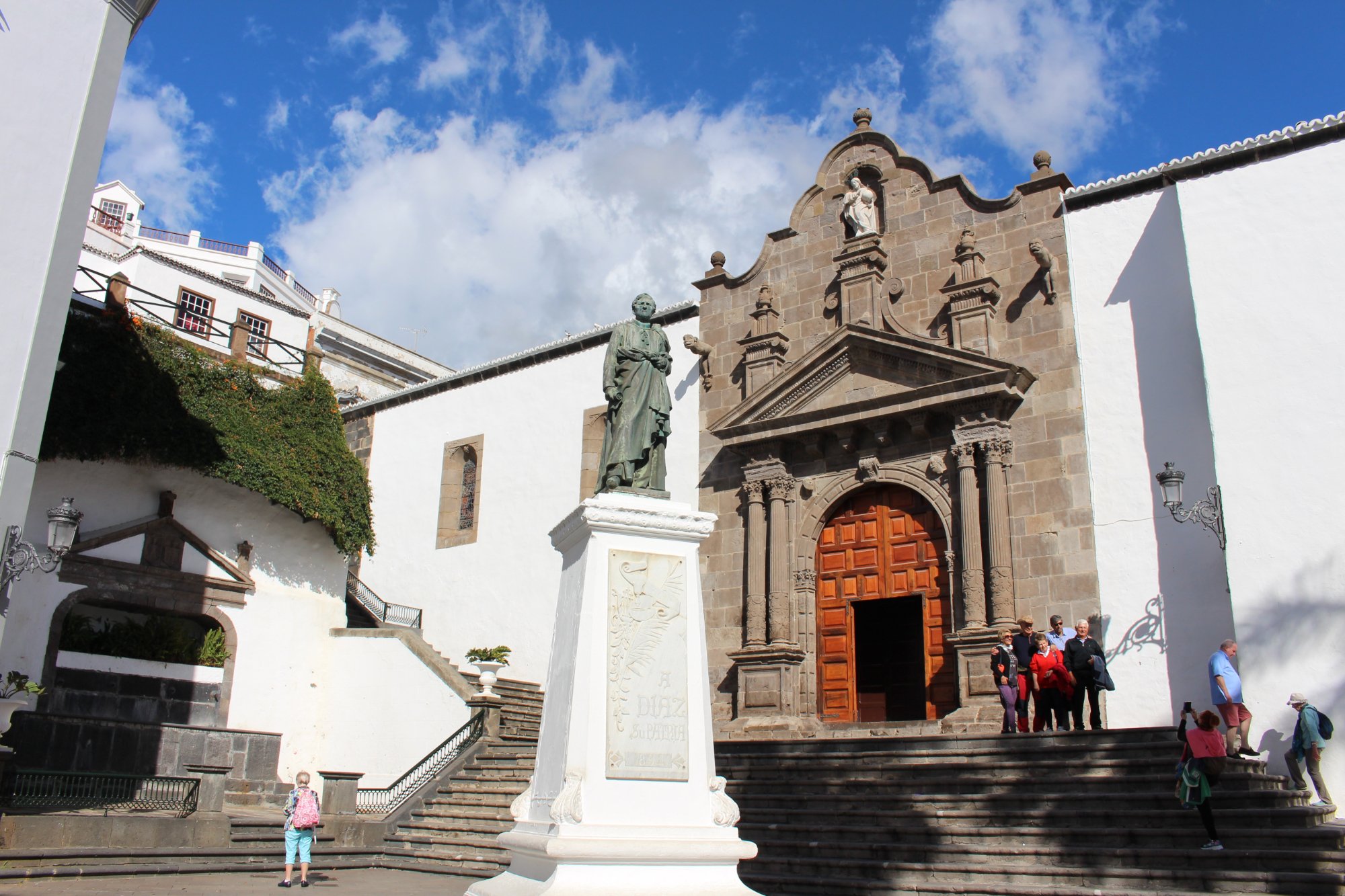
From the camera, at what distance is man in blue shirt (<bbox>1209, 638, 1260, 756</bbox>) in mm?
10516

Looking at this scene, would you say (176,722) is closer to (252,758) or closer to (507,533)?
(252,758)

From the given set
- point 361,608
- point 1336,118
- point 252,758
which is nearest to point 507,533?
point 361,608

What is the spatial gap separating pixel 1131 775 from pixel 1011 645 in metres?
2.26

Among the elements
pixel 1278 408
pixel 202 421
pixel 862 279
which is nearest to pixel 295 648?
pixel 202 421

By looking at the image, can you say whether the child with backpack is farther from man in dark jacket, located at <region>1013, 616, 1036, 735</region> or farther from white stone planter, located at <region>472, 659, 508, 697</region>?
man in dark jacket, located at <region>1013, 616, 1036, 735</region>

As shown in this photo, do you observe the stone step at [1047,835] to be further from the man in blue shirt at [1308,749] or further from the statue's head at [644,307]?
the statue's head at [644,307]

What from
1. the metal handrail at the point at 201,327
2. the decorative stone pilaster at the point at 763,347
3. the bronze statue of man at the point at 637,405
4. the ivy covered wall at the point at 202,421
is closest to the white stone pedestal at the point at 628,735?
the bronze statue of man at the point at 637,405

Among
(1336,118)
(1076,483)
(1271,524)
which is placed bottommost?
(1271,524)

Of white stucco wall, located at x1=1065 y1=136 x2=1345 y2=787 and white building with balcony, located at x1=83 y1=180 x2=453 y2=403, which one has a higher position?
white building with balcony, located at x1=83 y1=180 x2=453 y2=403

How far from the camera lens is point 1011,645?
12172mm

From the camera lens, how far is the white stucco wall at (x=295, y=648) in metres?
16.8

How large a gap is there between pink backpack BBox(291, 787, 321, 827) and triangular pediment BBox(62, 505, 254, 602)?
23.7 feet

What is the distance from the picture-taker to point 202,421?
58.2ft

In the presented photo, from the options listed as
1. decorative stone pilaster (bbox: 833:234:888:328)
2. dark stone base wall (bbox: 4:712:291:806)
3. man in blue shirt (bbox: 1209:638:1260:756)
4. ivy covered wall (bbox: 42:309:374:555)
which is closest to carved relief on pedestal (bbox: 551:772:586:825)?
man in blue shirt (bbox: 1209:638:1260:756)
